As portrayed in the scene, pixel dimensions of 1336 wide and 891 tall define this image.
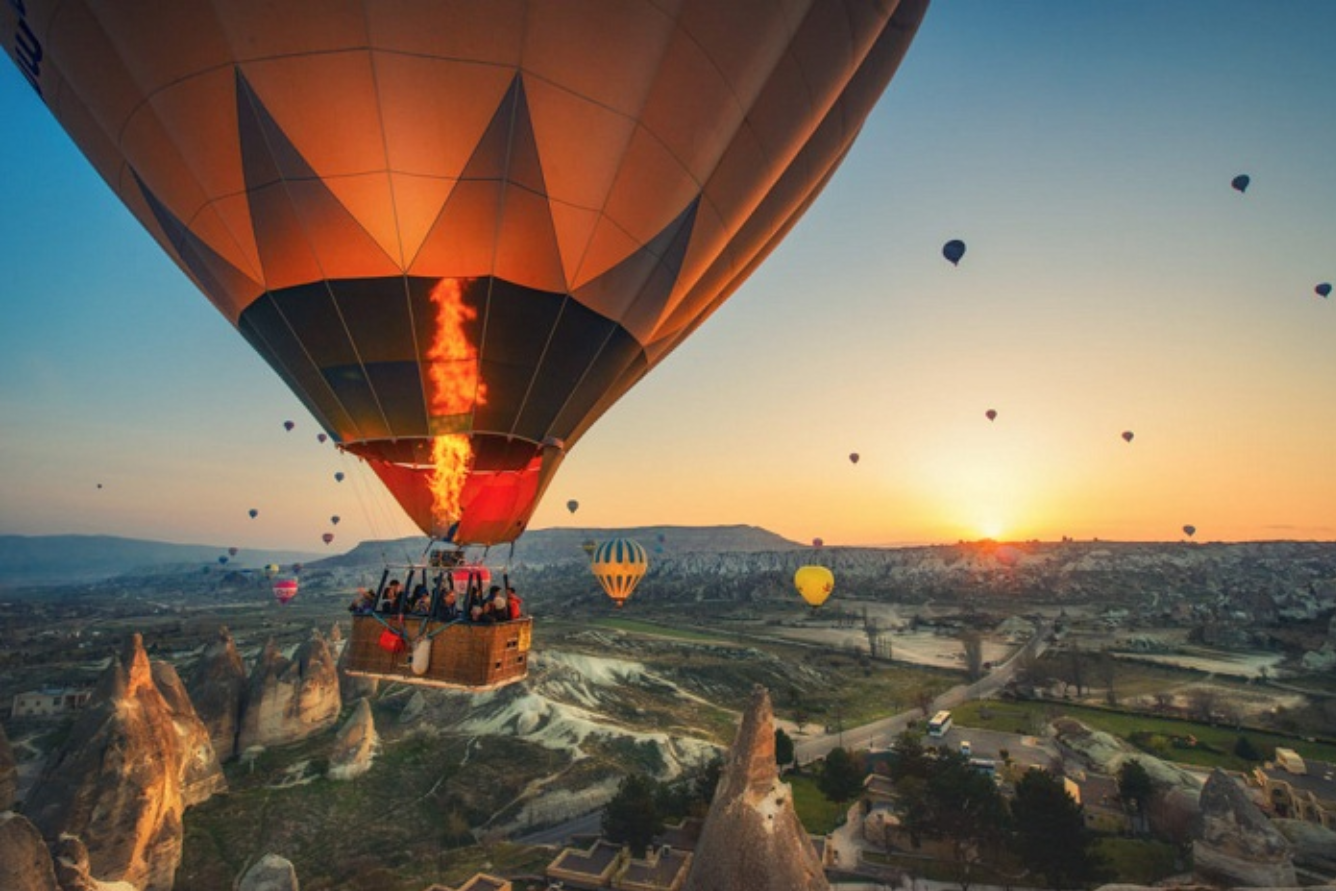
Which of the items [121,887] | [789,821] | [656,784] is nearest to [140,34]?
[789,821]

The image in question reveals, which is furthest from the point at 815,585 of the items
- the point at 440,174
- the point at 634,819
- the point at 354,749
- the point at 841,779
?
the point at 440,174

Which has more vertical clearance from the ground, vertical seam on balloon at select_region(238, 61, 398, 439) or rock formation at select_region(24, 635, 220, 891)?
vertical seam on balloon at select_region(238, 61, 398, 439)

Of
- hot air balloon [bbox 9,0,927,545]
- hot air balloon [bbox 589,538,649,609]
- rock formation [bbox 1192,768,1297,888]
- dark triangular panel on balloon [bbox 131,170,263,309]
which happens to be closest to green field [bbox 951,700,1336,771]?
rock formation [bbox 1192,768,1297,888]

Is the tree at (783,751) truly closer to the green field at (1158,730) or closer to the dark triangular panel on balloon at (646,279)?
the green field at (1158,730)

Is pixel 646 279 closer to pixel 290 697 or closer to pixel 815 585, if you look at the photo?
pixel 290 697

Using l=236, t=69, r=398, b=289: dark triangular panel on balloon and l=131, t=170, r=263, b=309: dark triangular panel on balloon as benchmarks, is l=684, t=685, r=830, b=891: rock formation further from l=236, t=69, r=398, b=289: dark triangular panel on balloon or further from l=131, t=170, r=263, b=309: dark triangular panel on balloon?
l=131, t=170, r=263, b=309: dark triangular panel on balloon

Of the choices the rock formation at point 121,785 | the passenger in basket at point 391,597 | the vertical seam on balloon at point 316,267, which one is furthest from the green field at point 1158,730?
the vertical seam on balloon at point 316,267
